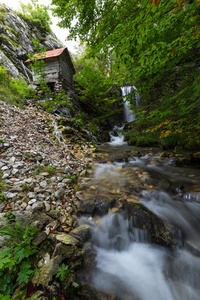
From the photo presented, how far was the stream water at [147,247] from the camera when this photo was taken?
167cm

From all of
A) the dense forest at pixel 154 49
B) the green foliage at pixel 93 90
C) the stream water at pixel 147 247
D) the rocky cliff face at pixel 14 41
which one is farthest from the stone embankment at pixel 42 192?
the rocky cliff face at pixel 14 41

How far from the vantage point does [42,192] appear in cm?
251

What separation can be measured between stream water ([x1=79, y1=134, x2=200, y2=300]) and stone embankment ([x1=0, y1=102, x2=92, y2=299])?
45 centimetres

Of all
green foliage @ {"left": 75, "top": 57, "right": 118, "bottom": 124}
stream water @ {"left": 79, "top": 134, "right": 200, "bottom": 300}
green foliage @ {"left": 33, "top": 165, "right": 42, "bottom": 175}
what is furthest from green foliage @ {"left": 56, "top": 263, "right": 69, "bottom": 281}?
green foliage @ {"left": 75, "top": 57, "right": 118, "bottom": 124}

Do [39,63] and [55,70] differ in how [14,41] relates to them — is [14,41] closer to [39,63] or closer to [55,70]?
[55,70]

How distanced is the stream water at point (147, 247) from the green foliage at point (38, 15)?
A: 25.8 metres

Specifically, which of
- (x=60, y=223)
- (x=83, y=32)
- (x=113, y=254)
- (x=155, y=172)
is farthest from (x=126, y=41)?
(x=83, y=32)

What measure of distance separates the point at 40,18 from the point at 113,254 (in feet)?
91.3

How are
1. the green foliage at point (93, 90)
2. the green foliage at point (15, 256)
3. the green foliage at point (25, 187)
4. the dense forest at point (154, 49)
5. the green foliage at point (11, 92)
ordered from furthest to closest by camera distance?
the green foliage at point (93, 90), the green foliage at point (11, 92), the green foliage at point (25, 187), the dense forest at point (154, 49), the green foliage at point (15, 256)

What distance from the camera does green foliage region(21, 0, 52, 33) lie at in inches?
690

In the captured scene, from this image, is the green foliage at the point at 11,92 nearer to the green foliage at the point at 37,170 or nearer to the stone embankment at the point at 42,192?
the stone embankment at the point at 42,192

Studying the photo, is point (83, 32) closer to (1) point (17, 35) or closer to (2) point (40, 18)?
(1) point (17, 35)

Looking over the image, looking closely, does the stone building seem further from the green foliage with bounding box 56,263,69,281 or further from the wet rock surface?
the green foliage with bounding box 56,263,69,281

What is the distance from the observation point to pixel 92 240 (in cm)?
210
